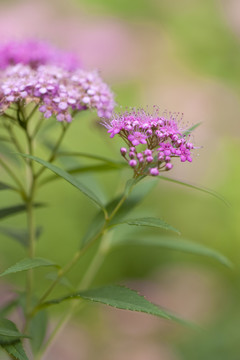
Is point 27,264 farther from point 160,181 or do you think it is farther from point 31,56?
point 160,181

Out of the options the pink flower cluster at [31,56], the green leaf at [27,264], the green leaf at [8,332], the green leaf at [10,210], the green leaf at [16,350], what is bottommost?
the green leaf at [16,350]

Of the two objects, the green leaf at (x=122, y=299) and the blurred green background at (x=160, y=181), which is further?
the blurred green background at (x=160, y=181)

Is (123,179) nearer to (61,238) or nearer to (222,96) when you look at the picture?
(61,238)

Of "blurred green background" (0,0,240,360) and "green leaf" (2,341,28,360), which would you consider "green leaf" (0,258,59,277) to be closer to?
"green leaf" (2,341,28,360)

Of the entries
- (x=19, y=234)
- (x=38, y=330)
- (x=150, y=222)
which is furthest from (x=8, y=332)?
(x=19, y=234)

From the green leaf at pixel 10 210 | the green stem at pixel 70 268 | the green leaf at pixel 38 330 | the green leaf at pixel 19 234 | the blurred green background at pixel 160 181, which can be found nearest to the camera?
the green stem at pixel 70 268

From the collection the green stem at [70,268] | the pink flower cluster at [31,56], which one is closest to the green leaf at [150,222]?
the green stem at [70,268]

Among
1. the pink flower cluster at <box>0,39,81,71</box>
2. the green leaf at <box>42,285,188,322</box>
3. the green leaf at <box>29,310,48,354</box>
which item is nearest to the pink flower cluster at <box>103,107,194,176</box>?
the green leaf at <box>42,285,188,322</box>

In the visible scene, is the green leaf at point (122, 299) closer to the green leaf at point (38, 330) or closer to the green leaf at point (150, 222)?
the green leaf at point (150, 222)
